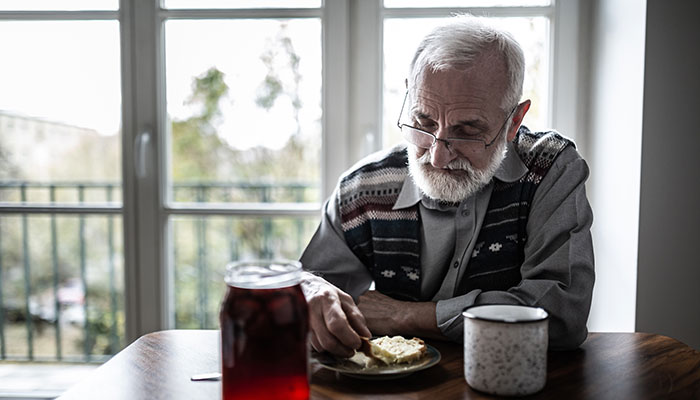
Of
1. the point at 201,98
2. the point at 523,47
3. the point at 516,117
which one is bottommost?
the point at 516,117

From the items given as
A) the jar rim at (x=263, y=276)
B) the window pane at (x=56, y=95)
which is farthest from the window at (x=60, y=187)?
the jar rim at (x=263, y=276)

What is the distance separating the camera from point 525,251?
135cm

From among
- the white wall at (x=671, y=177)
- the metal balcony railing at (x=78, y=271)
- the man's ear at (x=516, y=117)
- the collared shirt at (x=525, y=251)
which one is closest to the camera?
the collared shirt at (x=525, y=251)

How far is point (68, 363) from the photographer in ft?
9.20

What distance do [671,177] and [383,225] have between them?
938 mm

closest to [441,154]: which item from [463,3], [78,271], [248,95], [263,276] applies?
[263,276]

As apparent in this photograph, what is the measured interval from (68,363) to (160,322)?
2.71ft

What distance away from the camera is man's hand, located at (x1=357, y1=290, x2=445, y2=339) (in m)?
1.17

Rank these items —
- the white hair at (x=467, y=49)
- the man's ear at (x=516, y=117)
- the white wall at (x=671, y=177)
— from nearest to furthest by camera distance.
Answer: the white hair at (x=467, y=49) → the man's ear at (x=516, y=117) → the white wall at (x=671, y=177)

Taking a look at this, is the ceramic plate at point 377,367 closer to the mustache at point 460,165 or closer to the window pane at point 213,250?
the mustache at point 460,165

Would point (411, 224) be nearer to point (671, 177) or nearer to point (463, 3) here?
point (671, 177)

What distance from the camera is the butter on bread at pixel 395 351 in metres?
0.93

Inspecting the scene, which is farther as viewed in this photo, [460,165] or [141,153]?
[141,153]

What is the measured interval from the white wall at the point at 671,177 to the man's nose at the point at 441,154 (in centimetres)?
77
